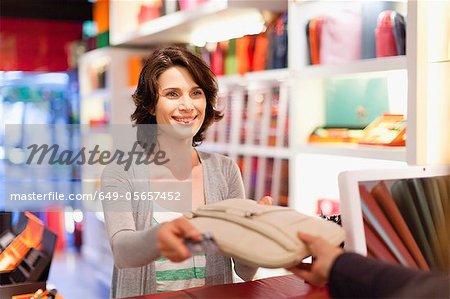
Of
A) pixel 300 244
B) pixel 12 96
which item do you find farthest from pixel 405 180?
pixel 12 96

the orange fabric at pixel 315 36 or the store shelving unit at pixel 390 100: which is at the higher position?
the orange fabric at pixel 315 36

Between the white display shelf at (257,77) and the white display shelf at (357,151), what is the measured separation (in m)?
0.42

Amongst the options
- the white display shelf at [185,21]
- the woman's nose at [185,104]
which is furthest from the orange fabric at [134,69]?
the woman's nose at [185,104]

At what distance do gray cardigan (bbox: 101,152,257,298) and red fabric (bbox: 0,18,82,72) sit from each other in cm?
527

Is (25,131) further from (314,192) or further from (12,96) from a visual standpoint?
(314,192)

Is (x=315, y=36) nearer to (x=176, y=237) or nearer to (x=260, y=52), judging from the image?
(x=260, y=52)

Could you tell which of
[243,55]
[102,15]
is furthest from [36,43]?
[243,55]

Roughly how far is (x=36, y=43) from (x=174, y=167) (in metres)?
5.39

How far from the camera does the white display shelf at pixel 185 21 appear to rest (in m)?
3.39

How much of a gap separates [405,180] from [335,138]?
1.43 m

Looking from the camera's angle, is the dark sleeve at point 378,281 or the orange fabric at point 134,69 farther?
the orange fabric at point 134,69

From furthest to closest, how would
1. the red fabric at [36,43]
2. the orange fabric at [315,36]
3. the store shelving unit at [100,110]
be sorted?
the red fabric at [36,43] → the store shelving unit at [100,110] → the orange fabric at [315,36]

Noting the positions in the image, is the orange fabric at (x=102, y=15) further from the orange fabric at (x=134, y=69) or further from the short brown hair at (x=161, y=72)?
the short brown hair at (x=161, y=72)

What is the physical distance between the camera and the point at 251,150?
143 inches
